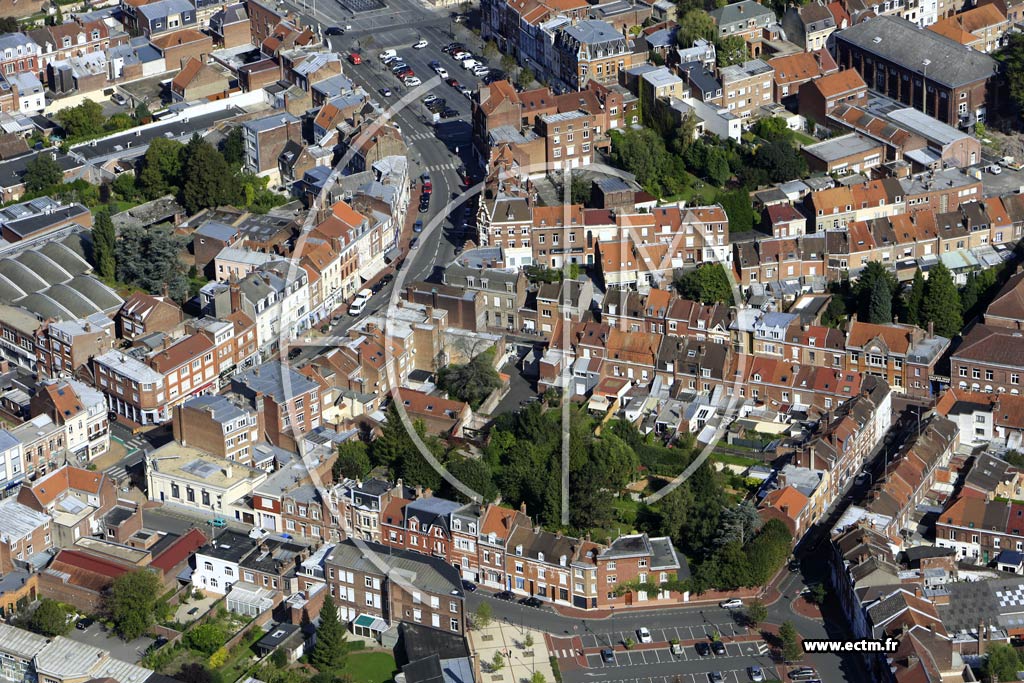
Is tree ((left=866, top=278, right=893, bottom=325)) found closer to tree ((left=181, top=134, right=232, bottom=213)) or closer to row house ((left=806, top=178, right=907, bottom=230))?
row house ((left=806, top=178, right=907, bottom=230))

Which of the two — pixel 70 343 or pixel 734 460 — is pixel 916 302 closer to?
pixel 734 460

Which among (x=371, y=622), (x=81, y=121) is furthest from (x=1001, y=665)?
(x=81, y=121)

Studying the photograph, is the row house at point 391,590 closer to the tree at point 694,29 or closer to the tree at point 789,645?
the tree at point 789,645

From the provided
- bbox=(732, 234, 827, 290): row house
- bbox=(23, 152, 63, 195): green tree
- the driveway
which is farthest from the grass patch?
bbox=(23, 152, 63, 195): green tree

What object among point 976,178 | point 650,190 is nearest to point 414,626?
point 650,190

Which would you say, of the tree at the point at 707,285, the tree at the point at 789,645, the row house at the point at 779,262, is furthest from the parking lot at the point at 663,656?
the row house at the point at 779,262

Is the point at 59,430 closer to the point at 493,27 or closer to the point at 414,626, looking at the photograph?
the point at 414,626
